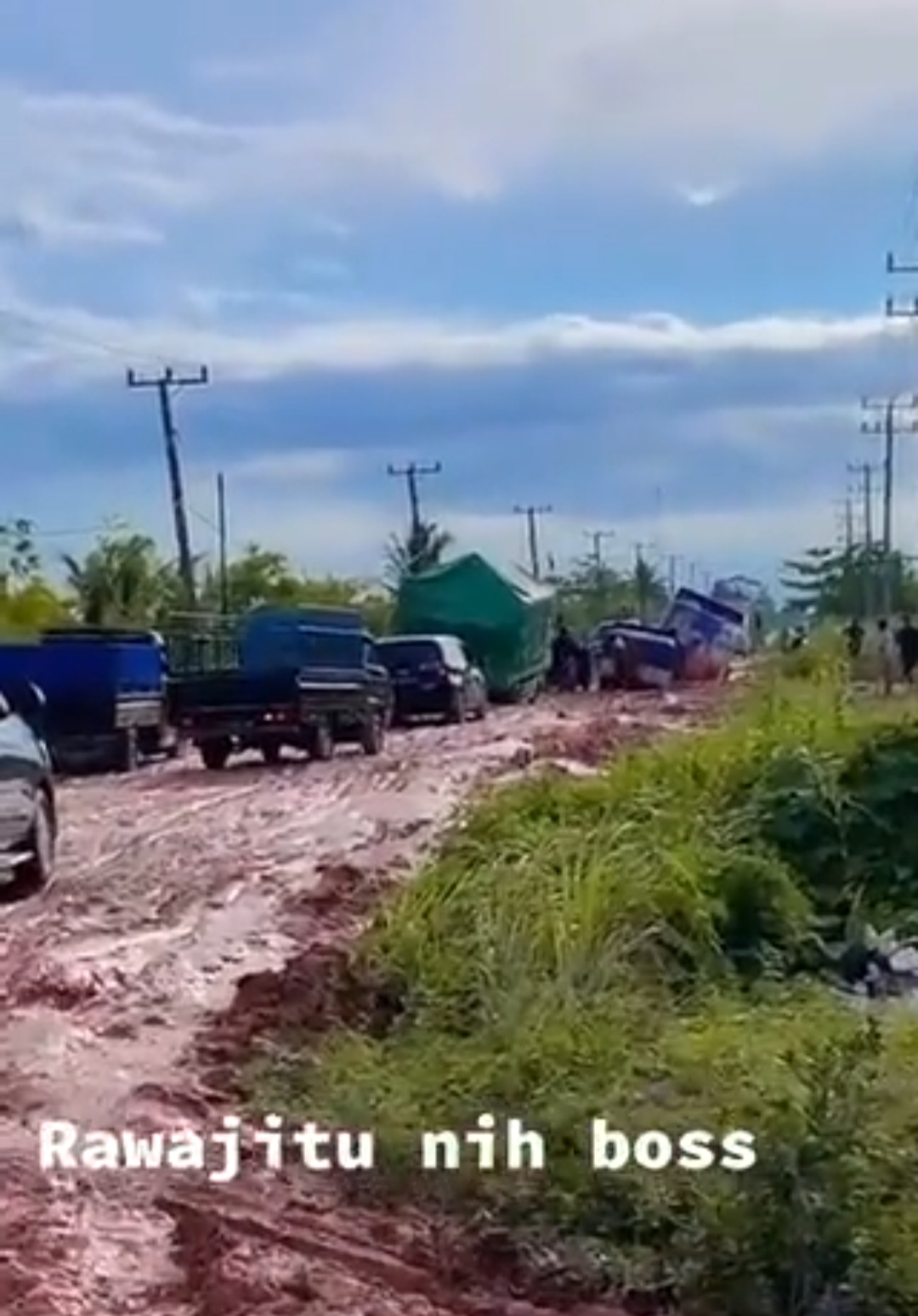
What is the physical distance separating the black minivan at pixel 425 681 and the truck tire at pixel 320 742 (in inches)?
353

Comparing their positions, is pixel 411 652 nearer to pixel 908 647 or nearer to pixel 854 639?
pixel 908 647

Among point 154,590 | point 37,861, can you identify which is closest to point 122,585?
point 154,590

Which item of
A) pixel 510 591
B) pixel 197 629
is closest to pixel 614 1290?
pixel 197 629

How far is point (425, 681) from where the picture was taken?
40469 millimetres

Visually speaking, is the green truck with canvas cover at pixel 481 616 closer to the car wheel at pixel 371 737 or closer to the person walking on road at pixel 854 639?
the person walking on road at pixel 854 639

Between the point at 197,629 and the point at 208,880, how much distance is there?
28.8m

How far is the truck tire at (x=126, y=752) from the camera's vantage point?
96.6ft

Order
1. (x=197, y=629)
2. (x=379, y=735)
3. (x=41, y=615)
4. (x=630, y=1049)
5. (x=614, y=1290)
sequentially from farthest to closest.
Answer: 1. (x=41, y=615)
2. (x=197, y=629)
3. (x=379, y=735)
4. (x=630, y=1049)
5. (x=614, y=1290)

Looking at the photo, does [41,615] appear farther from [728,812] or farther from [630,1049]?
[630,1049]

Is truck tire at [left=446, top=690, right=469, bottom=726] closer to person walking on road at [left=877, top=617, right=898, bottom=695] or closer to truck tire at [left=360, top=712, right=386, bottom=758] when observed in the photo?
person walking on road at [left=877, top=617, right=898, bottom=695]

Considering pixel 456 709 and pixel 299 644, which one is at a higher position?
pixel 299 644

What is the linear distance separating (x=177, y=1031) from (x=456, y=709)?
30.4 m

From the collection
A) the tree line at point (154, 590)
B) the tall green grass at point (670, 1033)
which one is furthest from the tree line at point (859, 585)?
the tall green grass at point (670, 1033)

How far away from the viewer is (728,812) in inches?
Answer: 631
